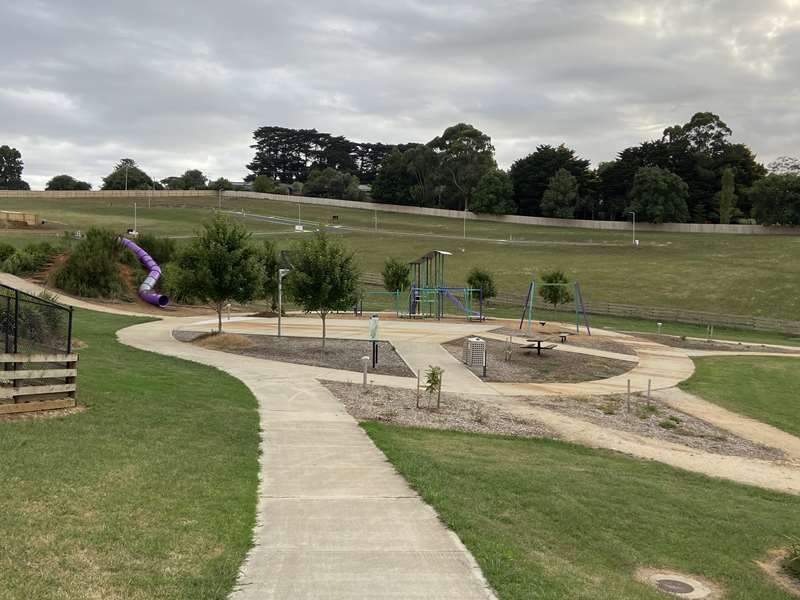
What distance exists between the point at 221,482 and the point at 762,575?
23.3 feet

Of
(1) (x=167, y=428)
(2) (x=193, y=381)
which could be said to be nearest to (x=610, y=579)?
(1) (x=167, y=428)

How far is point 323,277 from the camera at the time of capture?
26297 millimetres

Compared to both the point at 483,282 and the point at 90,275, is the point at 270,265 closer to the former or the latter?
the point at 90,275

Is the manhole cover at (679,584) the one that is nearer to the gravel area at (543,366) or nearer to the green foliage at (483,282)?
the gravel area at (543,366)

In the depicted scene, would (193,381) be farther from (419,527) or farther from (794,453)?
(794,453)

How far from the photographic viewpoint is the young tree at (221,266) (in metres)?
27.0

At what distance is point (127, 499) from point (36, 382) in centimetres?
580

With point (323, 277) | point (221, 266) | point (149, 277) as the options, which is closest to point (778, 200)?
point (149, 277)

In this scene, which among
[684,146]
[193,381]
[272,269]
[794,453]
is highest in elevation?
[684,146]

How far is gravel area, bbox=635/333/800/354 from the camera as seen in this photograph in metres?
36.2

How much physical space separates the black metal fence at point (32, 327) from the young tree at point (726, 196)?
4652 inches

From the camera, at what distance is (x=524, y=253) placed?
8544cm

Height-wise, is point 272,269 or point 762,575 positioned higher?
point 272,269

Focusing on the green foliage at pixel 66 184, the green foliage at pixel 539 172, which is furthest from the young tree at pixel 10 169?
the green foliage at pixel 539 172
